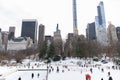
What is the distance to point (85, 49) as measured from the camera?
58.8 metres

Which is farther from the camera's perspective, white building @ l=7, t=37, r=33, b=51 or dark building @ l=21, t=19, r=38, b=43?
dark building @ l=21, t=19, r=38, b=43

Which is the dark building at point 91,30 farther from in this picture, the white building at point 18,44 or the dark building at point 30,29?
the white building at point 18,44

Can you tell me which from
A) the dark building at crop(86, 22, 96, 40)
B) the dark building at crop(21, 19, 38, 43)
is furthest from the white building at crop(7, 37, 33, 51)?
the dark building at crop(86, 22, 96, 40)

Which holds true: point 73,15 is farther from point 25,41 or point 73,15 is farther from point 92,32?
point 25,41

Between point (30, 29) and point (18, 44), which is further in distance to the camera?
point (30, 29)

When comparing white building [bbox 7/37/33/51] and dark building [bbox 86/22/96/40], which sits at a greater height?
dark building [bbox 86/22/96/40]

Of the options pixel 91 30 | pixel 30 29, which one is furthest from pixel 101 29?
pixel 30 29

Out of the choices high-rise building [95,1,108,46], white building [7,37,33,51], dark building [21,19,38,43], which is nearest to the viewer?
white building [7,37,33,51]

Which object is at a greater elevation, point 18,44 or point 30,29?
point 30,29

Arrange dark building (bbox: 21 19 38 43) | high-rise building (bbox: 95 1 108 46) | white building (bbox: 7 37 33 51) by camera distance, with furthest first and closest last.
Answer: dark building (bbox: 21 19 38 43) → high-rise building (bbox: 95 1 108 46) → white building (bbox: 7 37 33 51)

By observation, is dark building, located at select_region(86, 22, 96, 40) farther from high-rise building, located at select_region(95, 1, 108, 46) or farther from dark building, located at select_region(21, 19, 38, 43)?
dark building, located at select_region(21, 19, 38, 43)

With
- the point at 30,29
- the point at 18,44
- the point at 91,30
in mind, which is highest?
the point at 30,29

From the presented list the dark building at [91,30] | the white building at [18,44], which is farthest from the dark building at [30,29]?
the dark building at [91,30]

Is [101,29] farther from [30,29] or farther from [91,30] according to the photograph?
[30,29]
